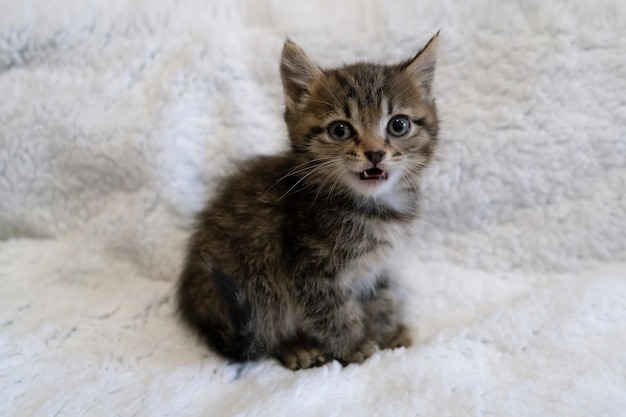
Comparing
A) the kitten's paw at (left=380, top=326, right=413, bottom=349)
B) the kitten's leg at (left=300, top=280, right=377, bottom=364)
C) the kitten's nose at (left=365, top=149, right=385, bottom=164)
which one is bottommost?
the kitten's paw at (left=380, top=326, right=413, bottom=349)

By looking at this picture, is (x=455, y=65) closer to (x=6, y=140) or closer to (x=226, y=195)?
(x=226, y=195)

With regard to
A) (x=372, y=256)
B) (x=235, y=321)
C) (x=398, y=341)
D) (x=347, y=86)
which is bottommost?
(x=398, y=341)

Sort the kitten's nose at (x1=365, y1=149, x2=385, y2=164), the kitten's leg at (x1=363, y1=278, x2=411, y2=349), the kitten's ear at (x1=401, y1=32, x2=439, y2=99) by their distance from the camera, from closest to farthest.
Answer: the kitten's nose at (x1=365, y1=149, x2=385, y2=164)
the kitten's ear at (x1=401, y1=32, x2=439, y2=99)
the kitten's leg at (x1=363, y1=278, x2=411, y2=349)

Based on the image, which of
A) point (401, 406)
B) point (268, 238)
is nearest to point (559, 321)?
point (401, 406)

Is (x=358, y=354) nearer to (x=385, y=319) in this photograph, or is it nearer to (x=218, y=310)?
(x=385, y=319)

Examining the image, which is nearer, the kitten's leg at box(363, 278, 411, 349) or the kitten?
the kitten

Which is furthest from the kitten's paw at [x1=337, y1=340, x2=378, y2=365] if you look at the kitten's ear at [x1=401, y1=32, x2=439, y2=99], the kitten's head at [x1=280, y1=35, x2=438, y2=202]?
the kitten's ear at [x1=401, y1=32, x2=439, y2=99]

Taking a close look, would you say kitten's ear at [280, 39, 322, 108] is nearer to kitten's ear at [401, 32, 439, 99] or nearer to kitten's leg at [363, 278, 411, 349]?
kitten's ear at [401, 32, 439, 99]

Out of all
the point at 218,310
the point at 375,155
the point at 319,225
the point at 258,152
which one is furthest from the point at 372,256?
the point at 258,152
